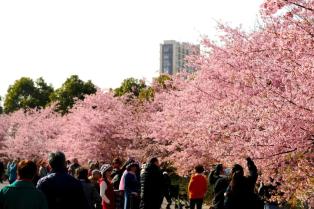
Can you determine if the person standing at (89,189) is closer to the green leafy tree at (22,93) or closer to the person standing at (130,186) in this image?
the person standing at (130,186)

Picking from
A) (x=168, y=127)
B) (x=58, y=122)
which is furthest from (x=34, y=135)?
(x=168, y=127)

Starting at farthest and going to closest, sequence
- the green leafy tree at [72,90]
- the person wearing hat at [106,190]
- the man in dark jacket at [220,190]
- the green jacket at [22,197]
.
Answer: the green leafy tree at [72,90] < the man in dark jacket at [220,190] < the person wearing hat at [106,190] < the green jacket at [22,197]

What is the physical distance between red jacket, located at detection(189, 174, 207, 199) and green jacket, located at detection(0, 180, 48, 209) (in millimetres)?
10320

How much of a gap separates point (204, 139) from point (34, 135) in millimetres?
47032

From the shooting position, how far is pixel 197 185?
17266 mm

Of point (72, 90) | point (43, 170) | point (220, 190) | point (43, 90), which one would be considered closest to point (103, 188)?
point (220, 190)

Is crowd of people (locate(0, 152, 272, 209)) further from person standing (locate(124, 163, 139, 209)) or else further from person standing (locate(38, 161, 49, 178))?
person standing (locate(38, 161, 49, 178))

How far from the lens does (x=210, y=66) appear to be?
2180 centimetres

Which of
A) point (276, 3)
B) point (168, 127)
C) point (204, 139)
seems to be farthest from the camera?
point (168, 127)

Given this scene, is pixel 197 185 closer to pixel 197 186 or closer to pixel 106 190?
pixel 197 186

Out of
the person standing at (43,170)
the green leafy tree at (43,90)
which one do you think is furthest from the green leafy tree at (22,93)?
the person standing at (43,170)

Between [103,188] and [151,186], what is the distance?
2473 millimetres

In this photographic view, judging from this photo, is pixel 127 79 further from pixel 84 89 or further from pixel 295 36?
pixel 295 36

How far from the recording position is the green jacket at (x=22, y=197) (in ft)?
23.0
